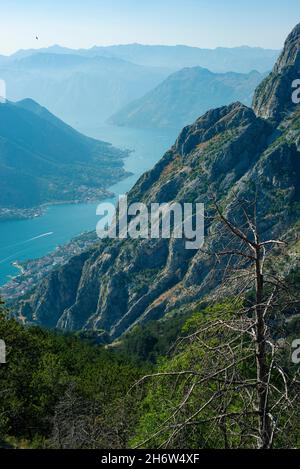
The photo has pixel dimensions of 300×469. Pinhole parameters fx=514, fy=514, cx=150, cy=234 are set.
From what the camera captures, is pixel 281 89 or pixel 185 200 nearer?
pixel 185 200

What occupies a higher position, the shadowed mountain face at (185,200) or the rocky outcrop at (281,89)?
the rocky outcrop at (281,89)

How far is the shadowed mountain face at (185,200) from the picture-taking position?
8050 cm

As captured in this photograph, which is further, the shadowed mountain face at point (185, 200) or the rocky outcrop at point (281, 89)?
the rocky outcrop at point (281, 89)

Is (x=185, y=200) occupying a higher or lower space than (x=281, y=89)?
lower

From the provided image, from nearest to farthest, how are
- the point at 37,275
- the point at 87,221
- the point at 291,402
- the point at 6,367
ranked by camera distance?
the point at 291,402 → the point at 6,367 → the point at 37,275 → the point at 87,221

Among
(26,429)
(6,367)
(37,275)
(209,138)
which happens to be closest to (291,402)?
(26,429)

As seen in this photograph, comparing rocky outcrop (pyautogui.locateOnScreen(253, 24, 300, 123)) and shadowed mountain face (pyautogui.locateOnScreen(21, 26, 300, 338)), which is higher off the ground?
rocky outcrop (pyautogui.locateOnScreen(253, 24, 300, 123))

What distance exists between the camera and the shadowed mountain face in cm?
8050

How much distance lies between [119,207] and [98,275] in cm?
2028

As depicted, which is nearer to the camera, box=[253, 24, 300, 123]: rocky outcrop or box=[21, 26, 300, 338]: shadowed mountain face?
box=[21, 26, 300, 338]: shadowed mountain face

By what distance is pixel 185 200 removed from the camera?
292 feet
